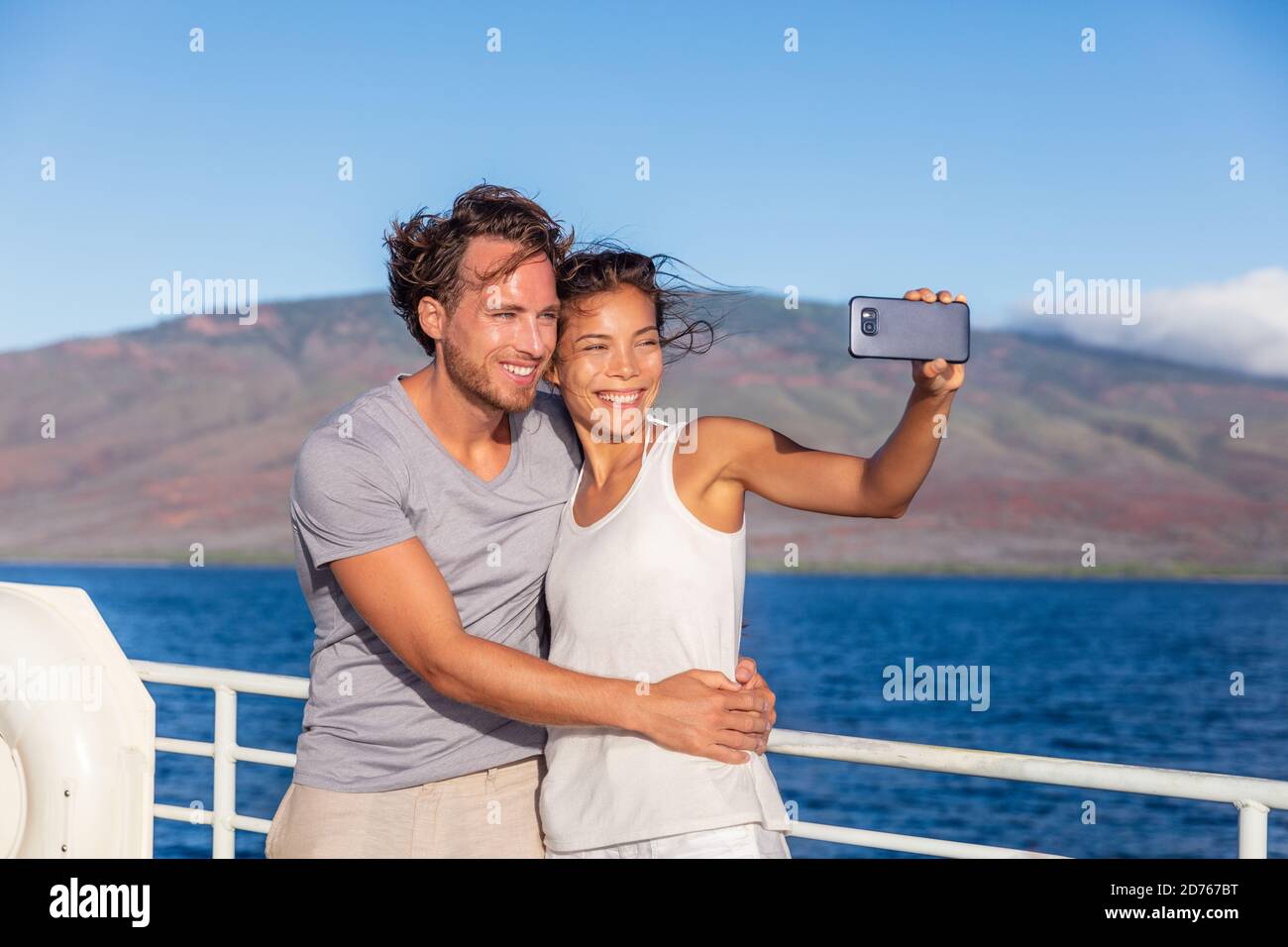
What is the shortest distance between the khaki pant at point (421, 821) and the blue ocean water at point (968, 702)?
53 centimetres

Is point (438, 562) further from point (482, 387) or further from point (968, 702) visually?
point (968, 702)

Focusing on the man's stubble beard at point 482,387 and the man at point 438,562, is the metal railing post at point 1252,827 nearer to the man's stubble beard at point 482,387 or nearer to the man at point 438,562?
the man at point 438,562

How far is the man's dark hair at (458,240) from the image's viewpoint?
2.26 meters

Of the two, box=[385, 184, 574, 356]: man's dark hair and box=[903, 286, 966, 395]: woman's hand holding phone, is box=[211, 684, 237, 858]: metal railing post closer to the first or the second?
box=[385, 184, 574, 356]: man's dark hair

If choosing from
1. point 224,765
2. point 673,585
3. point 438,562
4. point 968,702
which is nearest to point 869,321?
point 673,585

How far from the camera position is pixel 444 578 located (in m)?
2.16

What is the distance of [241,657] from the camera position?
4831 centimetres

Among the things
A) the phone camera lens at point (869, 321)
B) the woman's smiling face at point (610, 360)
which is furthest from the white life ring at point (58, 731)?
the phone camera lens at point (869, 321)

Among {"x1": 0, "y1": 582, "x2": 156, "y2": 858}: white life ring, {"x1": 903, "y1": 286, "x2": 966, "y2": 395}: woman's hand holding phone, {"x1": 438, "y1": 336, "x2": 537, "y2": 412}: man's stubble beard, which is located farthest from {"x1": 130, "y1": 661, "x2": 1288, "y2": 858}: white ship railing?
{"x1": 438, "y1": 336, "x2": 537, "y2": 412}: man's stubble beard

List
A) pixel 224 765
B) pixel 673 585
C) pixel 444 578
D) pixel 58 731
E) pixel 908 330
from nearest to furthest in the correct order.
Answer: pixel 908 330, pixel 673 585, pixel 444 578, pixel 58 731, pixel 224 765

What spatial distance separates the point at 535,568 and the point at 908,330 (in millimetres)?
784

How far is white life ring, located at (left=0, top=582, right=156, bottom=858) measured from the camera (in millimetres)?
2279
